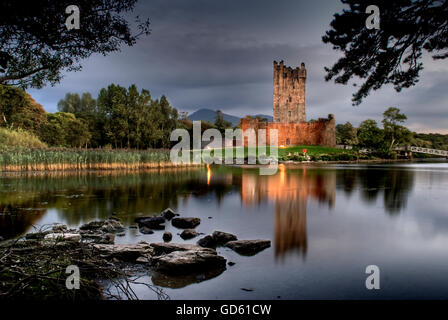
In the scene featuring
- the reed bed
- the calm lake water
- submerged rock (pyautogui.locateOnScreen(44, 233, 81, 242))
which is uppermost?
the reed bed

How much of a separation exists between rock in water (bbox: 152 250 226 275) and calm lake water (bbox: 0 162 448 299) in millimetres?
230

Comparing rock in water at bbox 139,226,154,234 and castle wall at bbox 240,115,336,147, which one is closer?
rock in water at bbox 139,226,154,234

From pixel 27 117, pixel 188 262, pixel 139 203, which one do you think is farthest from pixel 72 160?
pixel 27 117

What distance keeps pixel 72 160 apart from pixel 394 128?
5616 centimetres

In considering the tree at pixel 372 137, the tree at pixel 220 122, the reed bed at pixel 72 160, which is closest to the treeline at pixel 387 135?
the tree at pixel 372 137

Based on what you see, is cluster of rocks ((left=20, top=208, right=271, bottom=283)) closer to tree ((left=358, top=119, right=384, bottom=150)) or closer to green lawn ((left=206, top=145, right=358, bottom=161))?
green lawn ((left=206, top=145, right=358, bottom=161))

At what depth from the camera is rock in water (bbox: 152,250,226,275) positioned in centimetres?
520

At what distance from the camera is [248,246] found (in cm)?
651

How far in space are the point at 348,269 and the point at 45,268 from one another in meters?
4.83

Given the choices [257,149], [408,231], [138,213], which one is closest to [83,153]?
[138,213]

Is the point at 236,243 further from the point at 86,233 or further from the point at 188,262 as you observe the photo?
the point at 86,233

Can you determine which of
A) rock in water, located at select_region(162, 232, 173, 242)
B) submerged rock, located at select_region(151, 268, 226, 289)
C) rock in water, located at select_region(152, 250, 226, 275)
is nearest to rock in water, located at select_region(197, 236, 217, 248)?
A: rock in water, located at select_region(162, 232, 173, 242)

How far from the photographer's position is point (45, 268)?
180 inches
